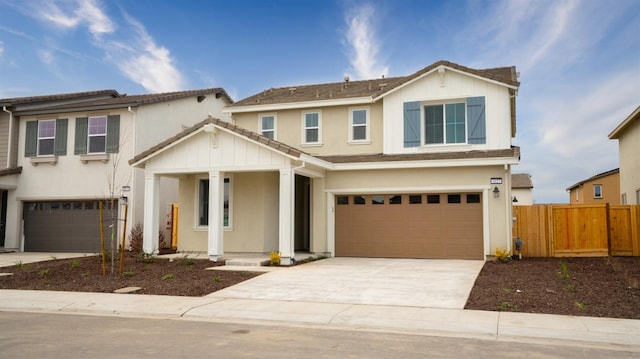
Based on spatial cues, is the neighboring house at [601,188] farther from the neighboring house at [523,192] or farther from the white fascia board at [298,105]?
the white fascia board at [298,105]

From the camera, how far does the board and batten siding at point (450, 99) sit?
17.2 metres

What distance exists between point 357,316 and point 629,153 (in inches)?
752

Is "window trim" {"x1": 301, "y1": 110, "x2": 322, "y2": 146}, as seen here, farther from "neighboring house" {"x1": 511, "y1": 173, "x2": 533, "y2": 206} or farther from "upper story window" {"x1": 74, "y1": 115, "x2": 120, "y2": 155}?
"neighboring house" {"x1": 511, "y1": 173, "x2": 533, "y2": 206}

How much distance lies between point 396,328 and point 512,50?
14.6 meters

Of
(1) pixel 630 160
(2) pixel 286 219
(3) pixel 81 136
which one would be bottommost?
(2) pixel 286 219

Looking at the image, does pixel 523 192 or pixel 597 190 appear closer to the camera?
pixel 597 190

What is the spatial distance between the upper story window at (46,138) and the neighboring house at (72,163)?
0.04 meters

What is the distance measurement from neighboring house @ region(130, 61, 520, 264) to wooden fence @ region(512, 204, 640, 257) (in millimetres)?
1458

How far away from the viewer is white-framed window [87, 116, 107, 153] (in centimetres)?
2088

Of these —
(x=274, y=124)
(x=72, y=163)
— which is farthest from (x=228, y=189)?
(x=72, y=163)

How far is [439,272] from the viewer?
13.7 meters

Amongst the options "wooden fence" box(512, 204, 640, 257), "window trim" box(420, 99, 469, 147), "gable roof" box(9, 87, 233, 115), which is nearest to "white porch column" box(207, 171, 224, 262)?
"gable roof" box(9, 87, 233, 115)

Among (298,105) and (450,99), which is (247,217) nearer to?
(298,105)

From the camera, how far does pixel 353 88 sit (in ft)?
68.9
